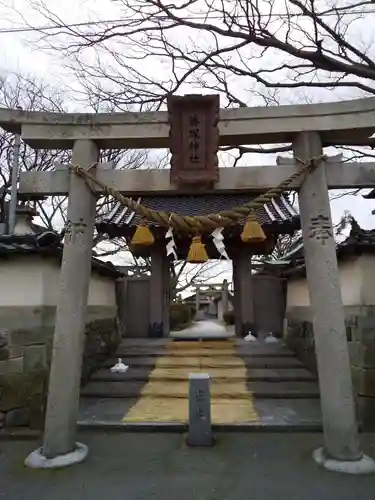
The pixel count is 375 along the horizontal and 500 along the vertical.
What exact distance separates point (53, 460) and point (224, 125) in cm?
428

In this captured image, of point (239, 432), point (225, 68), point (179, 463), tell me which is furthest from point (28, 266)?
point (225, 68)

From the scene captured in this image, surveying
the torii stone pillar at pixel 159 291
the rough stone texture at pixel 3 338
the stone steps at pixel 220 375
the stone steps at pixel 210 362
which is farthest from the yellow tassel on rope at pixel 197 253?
the torii stone pillar at pixel 159 291

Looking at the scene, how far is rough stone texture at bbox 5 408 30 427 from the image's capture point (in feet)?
17.7

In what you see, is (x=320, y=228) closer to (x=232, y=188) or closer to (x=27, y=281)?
(x=232, y=188)

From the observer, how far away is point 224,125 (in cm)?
467

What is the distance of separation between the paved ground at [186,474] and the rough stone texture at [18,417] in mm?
349

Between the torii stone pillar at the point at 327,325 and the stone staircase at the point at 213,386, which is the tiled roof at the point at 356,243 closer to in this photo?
the torii stone pillar at the point at 327,325

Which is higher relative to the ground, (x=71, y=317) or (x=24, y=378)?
(x=71, y=317)

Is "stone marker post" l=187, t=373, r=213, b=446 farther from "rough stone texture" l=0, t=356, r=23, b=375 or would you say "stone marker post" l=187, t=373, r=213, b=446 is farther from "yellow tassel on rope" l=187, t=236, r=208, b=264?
"rough stone texture" l=0, t=356, r=23, b=375

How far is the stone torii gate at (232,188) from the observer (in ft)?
13.7

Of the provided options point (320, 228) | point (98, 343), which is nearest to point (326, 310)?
point (320, 228)

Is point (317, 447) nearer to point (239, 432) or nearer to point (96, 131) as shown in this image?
point (239, 432)

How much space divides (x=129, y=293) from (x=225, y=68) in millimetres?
7213

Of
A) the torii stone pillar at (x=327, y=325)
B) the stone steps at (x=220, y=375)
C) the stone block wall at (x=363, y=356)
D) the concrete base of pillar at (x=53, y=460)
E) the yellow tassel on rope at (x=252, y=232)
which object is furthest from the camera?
the stone steps at (x=220, y=375)
